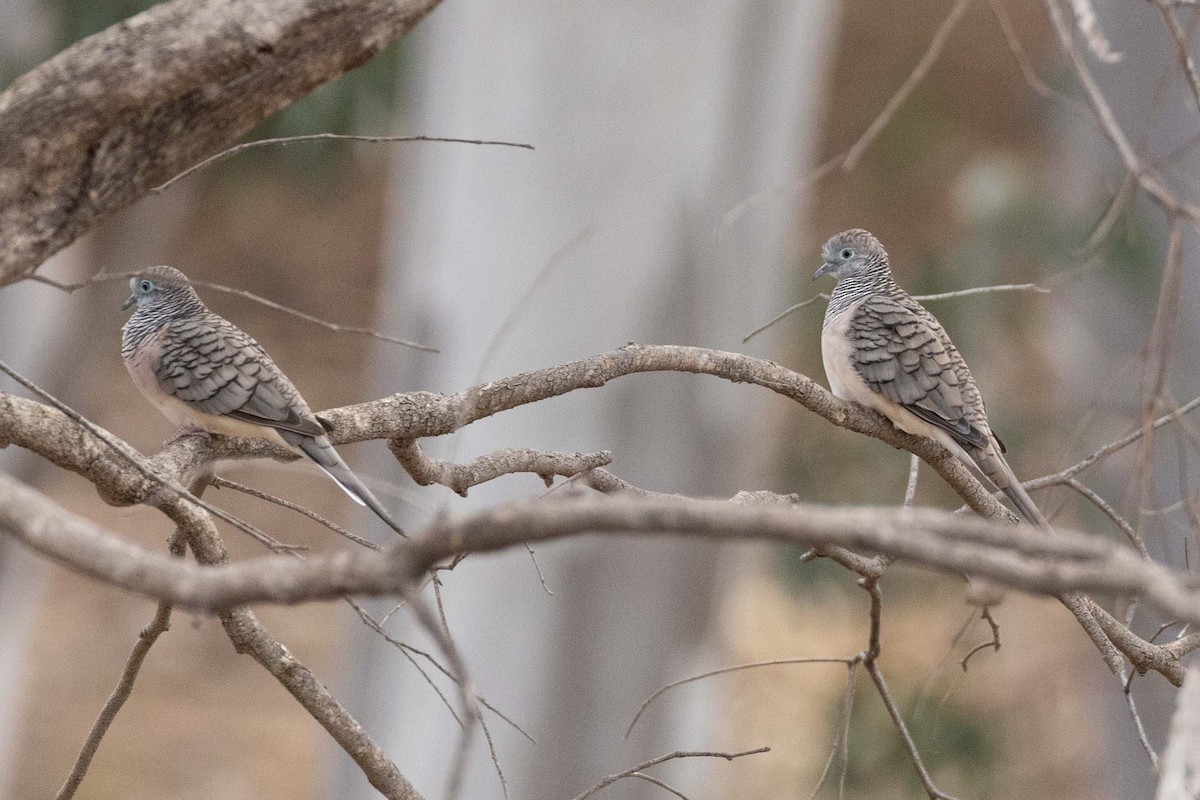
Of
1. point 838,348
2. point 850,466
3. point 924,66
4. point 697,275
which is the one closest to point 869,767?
point 850,466

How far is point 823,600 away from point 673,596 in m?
2.79

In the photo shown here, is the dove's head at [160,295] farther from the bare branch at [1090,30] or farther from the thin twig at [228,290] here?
the bare branch at [1090,30]

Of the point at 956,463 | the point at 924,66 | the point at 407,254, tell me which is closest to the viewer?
the point at 924,66

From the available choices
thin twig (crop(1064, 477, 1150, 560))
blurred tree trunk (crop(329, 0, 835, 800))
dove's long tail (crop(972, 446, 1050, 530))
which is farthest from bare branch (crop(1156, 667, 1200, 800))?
blurred tree trunk (crop(329, 0, 835, 800))

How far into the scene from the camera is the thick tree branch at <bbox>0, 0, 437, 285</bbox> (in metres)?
1.25

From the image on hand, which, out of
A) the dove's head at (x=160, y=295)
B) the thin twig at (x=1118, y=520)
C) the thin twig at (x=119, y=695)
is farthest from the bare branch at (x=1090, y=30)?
the dove's head at (x=160, y=295)

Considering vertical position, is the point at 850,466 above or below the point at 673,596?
above

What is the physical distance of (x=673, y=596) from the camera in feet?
13.1

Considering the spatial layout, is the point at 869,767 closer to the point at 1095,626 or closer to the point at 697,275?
the point at 697,275

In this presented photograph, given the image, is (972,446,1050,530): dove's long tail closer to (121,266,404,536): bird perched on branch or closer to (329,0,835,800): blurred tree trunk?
(121,266,404,536): bird perched on branch

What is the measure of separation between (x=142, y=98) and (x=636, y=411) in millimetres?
2615

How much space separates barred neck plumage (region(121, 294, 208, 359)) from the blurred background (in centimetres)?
28

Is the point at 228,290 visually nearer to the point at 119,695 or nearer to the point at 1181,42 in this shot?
the point at 119,695

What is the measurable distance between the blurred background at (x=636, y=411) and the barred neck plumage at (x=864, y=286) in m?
0.26
